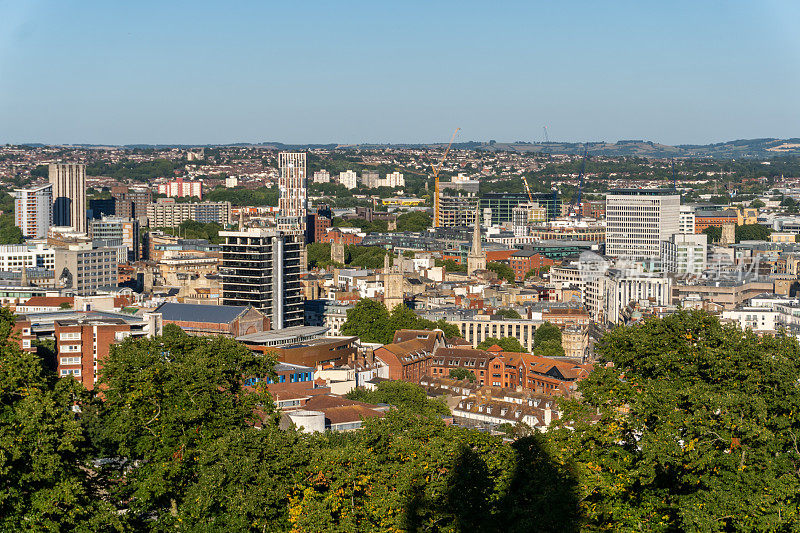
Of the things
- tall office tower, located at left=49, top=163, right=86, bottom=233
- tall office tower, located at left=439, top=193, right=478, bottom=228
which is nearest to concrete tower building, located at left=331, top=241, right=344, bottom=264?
tall office tower, located at left=49, top=163, right=86, bottom=233

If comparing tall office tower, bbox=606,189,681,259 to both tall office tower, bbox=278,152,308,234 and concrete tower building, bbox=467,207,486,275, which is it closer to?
concrete tower building, bbox=467,207,486,275

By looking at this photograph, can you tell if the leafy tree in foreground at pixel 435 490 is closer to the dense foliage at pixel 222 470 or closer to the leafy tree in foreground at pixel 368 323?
the dense foliage at pixel 222 470

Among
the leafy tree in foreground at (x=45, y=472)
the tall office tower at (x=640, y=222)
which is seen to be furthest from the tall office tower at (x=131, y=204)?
the leafy tree in foreground at (x=45, y=472)

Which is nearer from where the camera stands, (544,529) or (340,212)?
(544,529)

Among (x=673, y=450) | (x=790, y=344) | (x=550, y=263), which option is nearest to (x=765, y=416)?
(x=673, y=450)

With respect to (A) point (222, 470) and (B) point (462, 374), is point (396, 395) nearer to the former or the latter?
(B) point (462, 374)

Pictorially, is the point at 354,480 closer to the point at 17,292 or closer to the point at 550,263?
the point at 17,292
